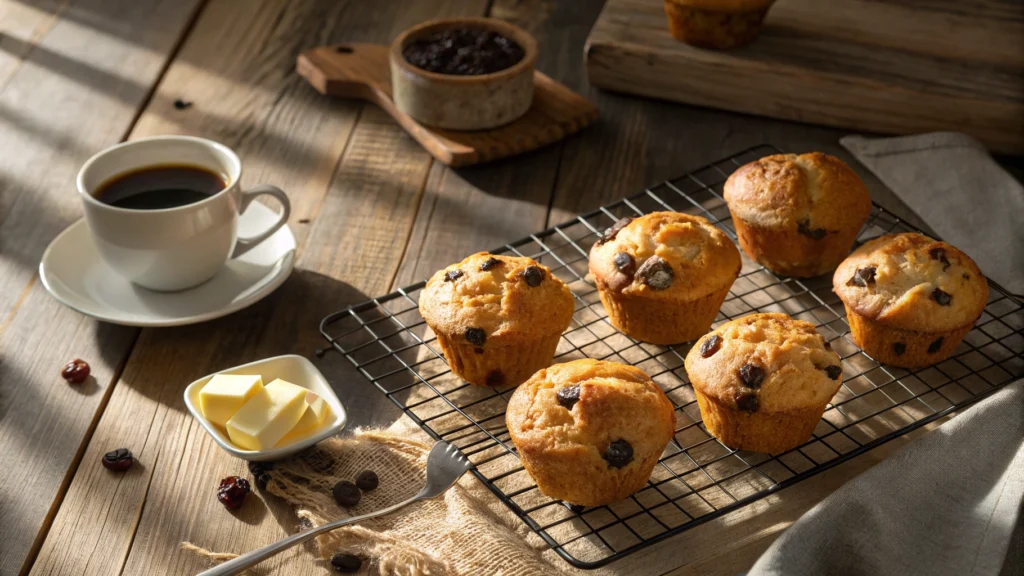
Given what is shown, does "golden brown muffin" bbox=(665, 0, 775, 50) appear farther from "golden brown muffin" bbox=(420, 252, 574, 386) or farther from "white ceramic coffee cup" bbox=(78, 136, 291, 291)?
"white ceramic coffee cup" bbox=(78, 136, 291, 291)

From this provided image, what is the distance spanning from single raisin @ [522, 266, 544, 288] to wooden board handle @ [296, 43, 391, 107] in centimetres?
143

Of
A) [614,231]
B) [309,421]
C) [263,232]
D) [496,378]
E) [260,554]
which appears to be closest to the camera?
[260,554]

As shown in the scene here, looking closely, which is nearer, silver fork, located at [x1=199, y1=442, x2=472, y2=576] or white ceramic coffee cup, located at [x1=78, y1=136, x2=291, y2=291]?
silver fork, located at [x1=199, y1=442, x2=472, y2=576]

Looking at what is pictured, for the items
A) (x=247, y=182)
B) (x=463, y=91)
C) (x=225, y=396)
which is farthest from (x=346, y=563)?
(x=463, y=91)

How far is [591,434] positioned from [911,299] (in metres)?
0.96

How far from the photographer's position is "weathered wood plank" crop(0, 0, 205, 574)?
8.11ft

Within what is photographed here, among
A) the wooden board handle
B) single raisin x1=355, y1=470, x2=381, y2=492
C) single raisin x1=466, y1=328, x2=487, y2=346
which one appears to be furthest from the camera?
the wooden board handle

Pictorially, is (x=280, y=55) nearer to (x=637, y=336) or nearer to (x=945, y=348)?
(x=637, y=336)

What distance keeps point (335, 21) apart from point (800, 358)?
9.21 ft

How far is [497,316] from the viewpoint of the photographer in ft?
8.39

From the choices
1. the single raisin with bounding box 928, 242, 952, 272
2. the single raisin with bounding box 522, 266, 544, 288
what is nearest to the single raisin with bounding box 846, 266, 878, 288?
the single raisin with bounding box 928, 242, 952, 272

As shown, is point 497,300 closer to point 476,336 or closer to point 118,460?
point 476,336

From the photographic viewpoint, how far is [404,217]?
3381 mm

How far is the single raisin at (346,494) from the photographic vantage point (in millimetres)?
2334
